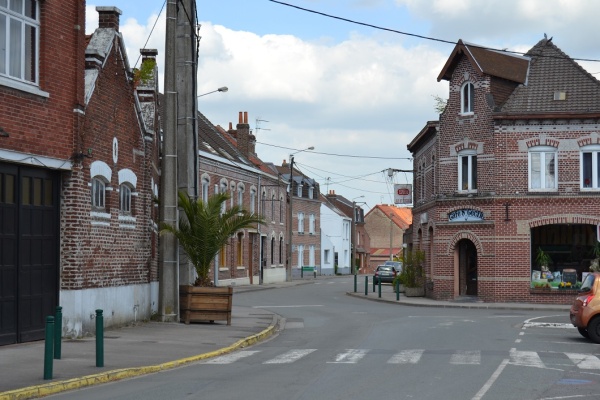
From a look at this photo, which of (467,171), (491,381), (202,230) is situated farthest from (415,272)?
(491,381)

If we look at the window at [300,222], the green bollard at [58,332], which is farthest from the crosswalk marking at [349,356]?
the window at [300,222]

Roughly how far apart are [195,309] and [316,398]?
1209cm

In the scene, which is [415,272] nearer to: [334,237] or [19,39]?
[19,39]

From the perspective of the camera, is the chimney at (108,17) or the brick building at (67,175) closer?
the brick building at (67,175)

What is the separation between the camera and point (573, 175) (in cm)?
3722

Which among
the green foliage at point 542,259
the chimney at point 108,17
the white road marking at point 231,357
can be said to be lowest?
the white road marking at point 231,357

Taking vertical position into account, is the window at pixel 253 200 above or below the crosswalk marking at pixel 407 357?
above

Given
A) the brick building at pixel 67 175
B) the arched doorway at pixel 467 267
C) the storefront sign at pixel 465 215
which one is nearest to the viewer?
the brick building at pixel 67 175

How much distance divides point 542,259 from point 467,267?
132 inches

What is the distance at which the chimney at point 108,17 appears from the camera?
22.2 m

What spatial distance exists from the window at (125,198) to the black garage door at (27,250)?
3.47m

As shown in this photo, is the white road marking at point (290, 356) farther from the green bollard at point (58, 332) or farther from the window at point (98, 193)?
the window at point (98, 193)

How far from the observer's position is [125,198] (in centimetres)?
2292

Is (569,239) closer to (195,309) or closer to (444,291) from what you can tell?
(444,291)
